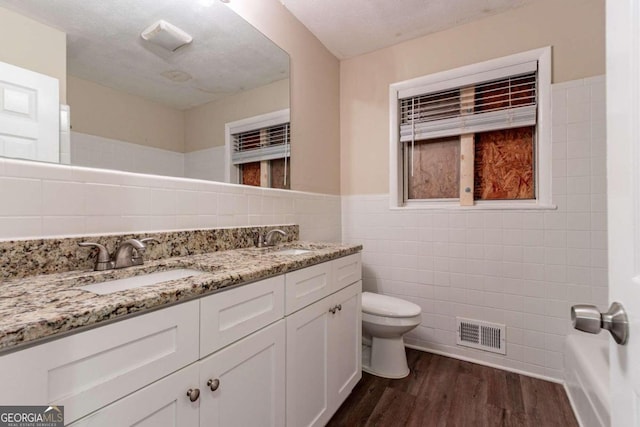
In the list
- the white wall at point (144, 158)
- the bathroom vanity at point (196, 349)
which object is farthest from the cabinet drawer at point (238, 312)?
the white wall at point (144, 158)

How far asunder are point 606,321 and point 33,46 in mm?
1687

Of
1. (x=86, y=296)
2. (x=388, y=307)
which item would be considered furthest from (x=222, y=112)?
(x=388, y=307)

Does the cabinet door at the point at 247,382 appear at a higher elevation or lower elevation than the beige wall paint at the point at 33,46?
lower

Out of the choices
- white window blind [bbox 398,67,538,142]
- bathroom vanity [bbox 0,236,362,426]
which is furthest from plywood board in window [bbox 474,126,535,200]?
bathroom vanity [bbox 0,236,362,426]

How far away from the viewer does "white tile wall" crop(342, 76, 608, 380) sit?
69.3 inches

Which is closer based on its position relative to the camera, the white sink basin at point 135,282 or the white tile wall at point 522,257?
the white sink basin at point 135,282

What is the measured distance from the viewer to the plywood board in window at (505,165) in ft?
6.71

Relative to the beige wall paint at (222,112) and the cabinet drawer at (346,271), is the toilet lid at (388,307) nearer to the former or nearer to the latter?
the cabinet drawer at (346,271)

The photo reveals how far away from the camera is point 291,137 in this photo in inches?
80.1

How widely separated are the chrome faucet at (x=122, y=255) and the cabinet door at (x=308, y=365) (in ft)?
1.99

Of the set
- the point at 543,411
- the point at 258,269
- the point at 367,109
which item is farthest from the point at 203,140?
the point at 543,411

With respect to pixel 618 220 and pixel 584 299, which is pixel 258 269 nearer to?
pixel 618 220

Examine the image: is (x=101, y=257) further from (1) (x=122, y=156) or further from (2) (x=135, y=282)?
(1) (x=122, y=156)

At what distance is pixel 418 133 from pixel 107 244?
2.16m
